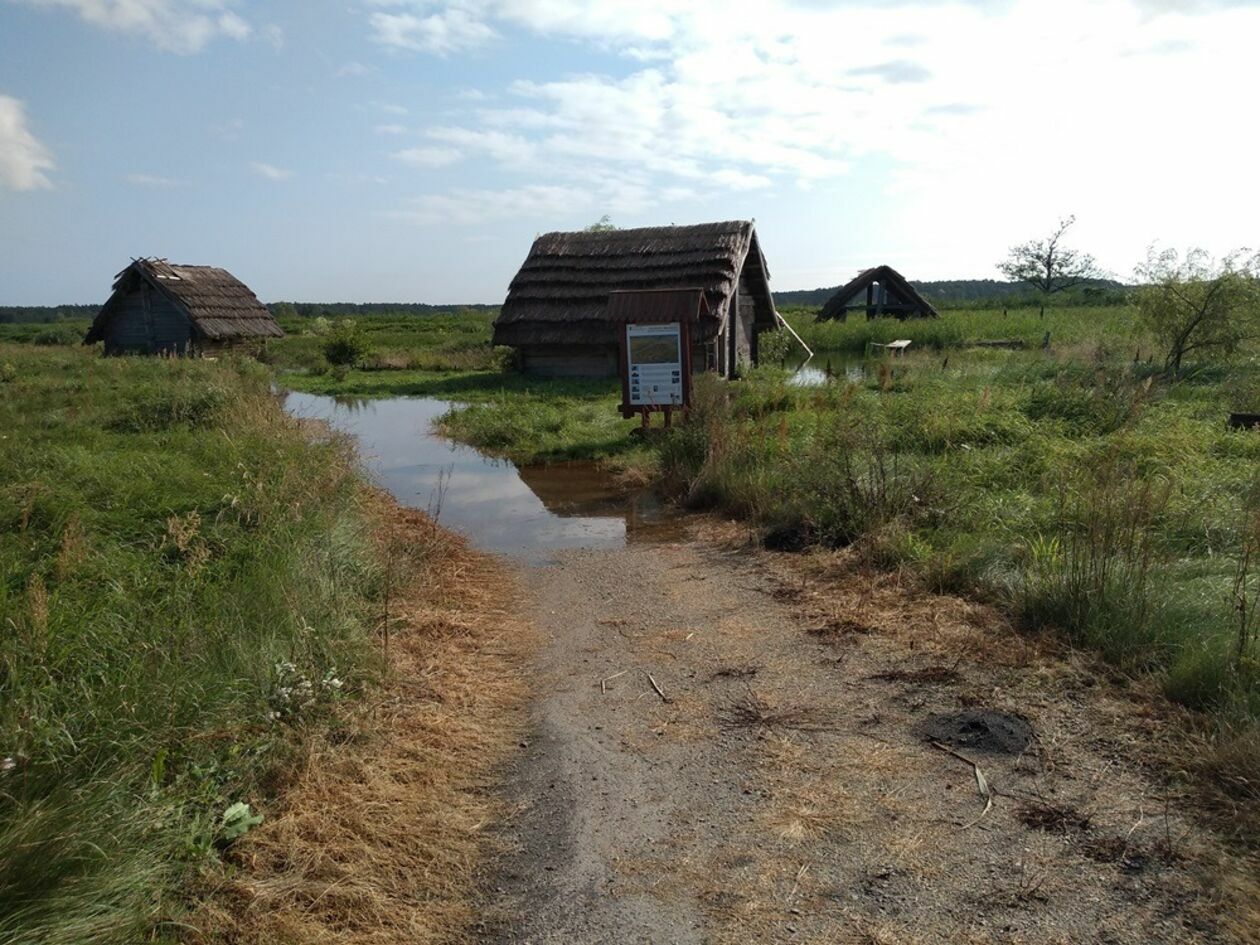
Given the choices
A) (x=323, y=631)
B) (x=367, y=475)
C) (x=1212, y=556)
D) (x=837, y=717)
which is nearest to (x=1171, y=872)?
(x=837, y=717)

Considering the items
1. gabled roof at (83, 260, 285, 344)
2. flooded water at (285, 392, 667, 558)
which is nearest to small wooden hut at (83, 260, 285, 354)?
gabled roof at (83, 260, 285, 344)

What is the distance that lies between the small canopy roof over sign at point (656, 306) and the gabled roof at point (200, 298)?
64.7 feet

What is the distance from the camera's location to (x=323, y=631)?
5.04m

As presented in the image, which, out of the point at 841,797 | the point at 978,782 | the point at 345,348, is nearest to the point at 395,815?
the point at 841,797

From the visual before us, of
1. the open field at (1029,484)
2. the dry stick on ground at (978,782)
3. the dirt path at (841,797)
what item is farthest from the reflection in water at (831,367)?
the dry stick on ground at (978,782)

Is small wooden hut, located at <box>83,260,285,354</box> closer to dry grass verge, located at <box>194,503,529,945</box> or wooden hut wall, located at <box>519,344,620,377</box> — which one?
wooden hut wall, located at <box>519,344,620,377</box>

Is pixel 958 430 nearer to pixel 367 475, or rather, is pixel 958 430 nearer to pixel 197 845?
pixel 367 475

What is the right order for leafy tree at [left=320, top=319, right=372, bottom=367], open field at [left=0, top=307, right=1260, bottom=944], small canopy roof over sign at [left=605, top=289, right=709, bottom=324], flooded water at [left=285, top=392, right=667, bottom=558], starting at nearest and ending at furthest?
open field at [left=0, top=307, right=1260, bottom=944]
flooded water at [left=285, top=392, right=667, bottom=558]
small canopy roof over sign at [left=605, top=289, right=709, bottom=324]
leafy tree at [left=320, top=319, right=372, bottom=367]

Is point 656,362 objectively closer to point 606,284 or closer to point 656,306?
point 656,306

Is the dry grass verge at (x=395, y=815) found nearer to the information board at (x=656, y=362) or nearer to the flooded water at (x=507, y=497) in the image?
the flooded water at (x=507, y=497)

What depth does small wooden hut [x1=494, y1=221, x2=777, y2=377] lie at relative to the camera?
874 inches

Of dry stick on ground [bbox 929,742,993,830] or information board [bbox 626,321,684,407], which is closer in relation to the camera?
dry stick on ground [bbox 929,742,993,830]

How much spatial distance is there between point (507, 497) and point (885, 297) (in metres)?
32.8

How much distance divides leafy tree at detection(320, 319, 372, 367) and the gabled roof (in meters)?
3.03
